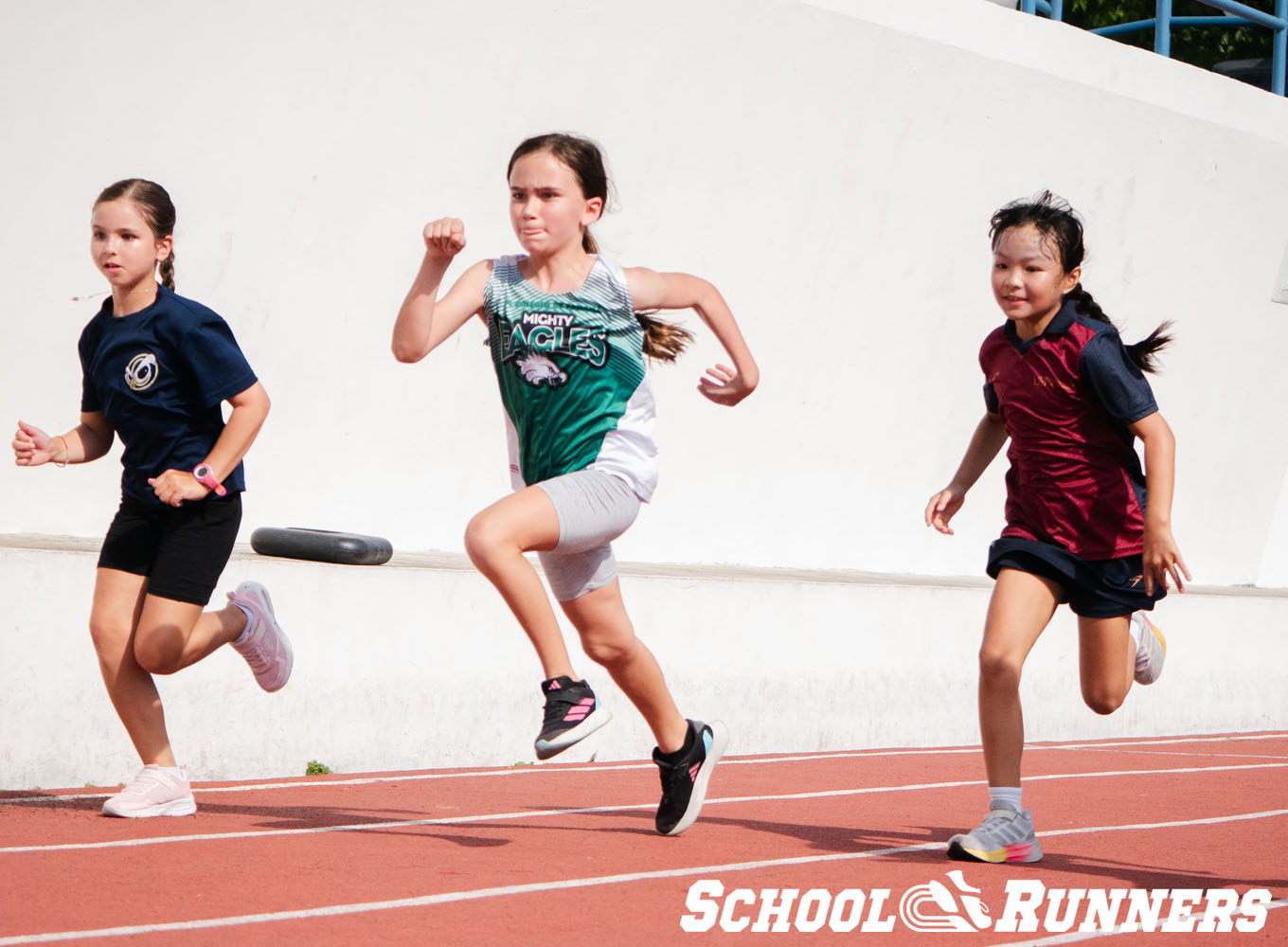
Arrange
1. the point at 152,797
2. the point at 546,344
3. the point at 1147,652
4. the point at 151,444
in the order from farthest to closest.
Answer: the point at 1147,652, the point at 152,797, the point at 151,444, the point at 546,344

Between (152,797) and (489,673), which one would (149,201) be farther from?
(489,673)

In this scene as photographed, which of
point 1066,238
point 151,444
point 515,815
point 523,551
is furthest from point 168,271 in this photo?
point 1066,238

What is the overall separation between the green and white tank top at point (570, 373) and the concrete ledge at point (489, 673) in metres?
2.58

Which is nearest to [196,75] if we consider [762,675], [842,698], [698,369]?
[698,369]

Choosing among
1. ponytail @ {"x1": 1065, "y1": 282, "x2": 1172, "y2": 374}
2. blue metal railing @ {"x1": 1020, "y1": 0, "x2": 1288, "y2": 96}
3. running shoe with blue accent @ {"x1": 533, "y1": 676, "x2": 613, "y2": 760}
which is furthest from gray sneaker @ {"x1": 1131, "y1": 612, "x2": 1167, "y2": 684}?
blue metal railing @ {"x1": 1020, "y1": 0, "x2": 1288, "y2": 96}

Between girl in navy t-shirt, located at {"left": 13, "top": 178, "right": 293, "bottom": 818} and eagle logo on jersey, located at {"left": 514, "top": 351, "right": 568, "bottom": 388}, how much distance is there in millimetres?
1092

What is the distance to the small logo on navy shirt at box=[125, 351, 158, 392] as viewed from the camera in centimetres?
541

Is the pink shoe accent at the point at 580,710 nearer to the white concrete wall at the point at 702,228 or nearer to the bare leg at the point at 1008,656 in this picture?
the bare leg at the point at 1008,656

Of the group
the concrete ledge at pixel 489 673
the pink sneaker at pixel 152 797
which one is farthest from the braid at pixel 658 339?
the concrete ledge at pixel 489 673

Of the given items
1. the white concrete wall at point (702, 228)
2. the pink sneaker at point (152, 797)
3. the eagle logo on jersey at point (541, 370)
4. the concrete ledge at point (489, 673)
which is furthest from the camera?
the white concrete wall at point (702, 228)

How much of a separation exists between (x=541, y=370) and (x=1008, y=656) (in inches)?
66.5

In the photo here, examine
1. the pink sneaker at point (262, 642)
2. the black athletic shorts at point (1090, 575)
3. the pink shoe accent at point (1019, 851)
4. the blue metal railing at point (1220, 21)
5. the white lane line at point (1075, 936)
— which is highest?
the blue metal railing at point (1220, 21)

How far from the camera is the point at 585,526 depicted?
4652mm

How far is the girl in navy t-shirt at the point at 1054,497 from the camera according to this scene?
203 inches
